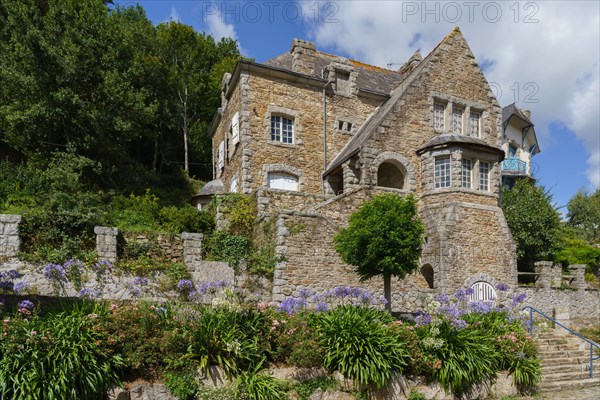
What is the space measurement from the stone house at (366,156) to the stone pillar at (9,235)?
23.1 feet

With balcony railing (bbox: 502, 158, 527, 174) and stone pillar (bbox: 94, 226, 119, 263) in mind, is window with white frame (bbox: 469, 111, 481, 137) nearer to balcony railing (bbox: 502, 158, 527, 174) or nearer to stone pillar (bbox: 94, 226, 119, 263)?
balcony railing (bbox: 502, 158, 527, 174)

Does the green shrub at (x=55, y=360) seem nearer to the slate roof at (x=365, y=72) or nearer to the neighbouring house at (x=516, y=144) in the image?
the slate roof at (x=365, y=72)

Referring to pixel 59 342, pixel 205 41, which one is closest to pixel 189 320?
pixel 59 342

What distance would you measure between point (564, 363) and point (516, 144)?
81.1 feet

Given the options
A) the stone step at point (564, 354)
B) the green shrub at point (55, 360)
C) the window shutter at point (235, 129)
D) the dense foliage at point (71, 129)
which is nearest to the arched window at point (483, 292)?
the stone step at point (564, 354)

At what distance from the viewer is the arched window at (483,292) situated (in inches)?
621

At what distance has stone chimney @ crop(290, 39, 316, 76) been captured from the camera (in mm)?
20281

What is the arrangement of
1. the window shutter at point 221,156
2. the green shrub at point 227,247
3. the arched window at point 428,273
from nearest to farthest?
the green shrub at point 227,247
the arched window at point 428,273
the window shutter at point 221,156

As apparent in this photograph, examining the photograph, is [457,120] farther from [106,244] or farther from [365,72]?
[106,244]

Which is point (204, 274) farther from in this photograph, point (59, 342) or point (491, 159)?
point (491, 159)

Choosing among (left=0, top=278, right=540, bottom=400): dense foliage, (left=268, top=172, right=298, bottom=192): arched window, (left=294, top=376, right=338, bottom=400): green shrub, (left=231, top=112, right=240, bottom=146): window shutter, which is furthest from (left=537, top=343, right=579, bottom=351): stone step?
(left=231, top=112, right=240, bottom=146): window shutter

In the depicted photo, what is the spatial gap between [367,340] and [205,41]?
98.1ft

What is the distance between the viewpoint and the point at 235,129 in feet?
63.0

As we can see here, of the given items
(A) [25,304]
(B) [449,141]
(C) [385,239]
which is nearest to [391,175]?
(B) [449,141]
